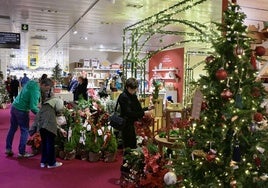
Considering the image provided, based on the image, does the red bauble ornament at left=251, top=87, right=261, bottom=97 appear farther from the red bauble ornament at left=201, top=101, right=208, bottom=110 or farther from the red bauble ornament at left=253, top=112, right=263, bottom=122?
the red bauble ornament at left=201, top=101, right=208, bottom=110

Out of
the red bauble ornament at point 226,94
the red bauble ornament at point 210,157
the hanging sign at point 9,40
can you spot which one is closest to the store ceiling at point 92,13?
the hanging sign at point 9,40

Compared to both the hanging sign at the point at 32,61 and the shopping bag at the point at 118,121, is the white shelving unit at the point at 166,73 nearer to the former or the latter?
the hanging sign at the point at 32,61

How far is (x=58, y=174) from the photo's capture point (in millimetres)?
4773

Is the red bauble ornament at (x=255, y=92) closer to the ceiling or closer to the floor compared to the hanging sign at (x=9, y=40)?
closer to the floor

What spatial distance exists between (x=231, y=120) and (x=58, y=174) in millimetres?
3116

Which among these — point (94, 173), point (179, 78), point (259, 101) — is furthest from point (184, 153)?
point (179, 78)

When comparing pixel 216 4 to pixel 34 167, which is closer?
pixel 34 167

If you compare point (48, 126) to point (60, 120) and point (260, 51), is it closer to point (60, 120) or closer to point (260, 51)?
point (60, 120)

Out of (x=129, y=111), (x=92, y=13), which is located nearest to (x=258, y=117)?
(x=129, y=111)

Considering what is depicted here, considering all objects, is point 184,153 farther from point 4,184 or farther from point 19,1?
point 19,1

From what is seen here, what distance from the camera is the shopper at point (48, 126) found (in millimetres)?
4863

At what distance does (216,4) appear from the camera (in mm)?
6340

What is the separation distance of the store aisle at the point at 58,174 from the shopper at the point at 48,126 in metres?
0.18

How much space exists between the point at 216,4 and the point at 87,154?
3.83 m
